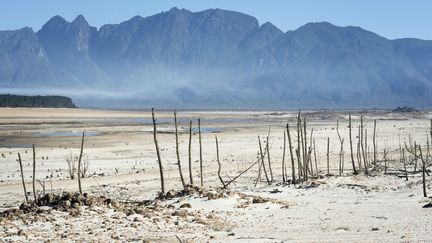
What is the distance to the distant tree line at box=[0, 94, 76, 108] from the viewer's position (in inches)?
4503

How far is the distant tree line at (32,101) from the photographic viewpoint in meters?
114

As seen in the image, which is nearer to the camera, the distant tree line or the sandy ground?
the sandy ground

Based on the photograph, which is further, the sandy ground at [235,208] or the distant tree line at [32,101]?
the distant tree line at [32,101]

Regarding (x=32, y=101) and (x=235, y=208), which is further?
(x=32, y=101)

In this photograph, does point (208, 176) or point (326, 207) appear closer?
point (326, 207)

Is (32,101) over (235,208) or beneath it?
over

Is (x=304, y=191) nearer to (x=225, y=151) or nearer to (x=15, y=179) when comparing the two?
(x=15, y=179)

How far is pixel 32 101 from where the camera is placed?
120 metres

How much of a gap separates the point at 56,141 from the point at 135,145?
7.87m

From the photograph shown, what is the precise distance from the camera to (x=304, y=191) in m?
21.3

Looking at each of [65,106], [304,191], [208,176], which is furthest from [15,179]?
[65,106]

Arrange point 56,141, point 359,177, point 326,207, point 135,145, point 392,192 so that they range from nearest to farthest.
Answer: point 326,207
point 392,192
point 359,177
point 135,145
point 56,141

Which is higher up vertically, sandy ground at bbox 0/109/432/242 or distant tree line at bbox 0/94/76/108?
distant tree line at bbox 0/94/76/108

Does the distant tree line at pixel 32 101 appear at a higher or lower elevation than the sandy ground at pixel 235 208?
higher
